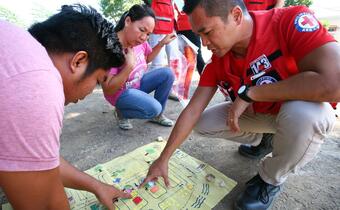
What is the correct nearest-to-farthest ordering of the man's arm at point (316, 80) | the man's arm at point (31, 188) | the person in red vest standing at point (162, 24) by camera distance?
the man's arm at point (31, 188) → the man's arm at point (316, 80) → the person in red vest standing at point (162, 24)

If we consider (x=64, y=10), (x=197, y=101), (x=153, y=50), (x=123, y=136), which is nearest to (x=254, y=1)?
(x=153, y=50)

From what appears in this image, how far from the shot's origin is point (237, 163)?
1.98 metres

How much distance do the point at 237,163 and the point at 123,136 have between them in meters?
1.03

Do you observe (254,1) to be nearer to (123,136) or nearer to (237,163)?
(237,163)

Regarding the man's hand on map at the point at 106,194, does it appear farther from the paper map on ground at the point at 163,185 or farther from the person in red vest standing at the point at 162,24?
the person in red vest standing at the point at 162,24

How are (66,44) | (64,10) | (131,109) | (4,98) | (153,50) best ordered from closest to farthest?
(4,98)
(66,44)
(64,10)
(131,109)
(153,50)

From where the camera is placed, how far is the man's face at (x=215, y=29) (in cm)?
149

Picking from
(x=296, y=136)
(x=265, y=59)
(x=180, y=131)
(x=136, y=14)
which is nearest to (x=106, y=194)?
(x=180, y=131)

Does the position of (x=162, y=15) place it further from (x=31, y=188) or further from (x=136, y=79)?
(x=31, y=188)

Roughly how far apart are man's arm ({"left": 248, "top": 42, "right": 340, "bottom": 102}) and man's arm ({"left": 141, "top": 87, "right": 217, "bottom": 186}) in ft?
1.45

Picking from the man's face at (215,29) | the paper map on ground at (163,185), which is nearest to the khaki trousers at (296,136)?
the paper map on ground at (163,185)

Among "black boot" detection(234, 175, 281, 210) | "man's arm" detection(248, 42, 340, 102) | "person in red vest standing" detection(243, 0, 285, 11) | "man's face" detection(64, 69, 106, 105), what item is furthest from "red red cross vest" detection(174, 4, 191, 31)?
"man's face" detection(64, 69, 106, 105)

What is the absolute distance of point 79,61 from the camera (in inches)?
38.7

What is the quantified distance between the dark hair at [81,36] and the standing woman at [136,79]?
42.5 inches
